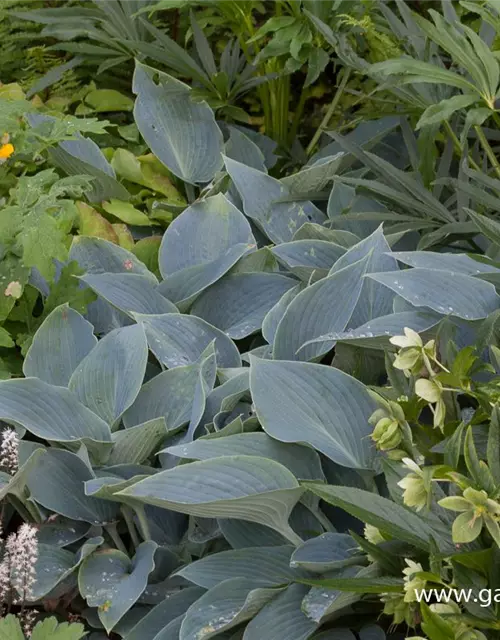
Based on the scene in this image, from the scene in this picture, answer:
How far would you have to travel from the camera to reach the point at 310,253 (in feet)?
5.43

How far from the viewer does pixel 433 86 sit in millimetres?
1724

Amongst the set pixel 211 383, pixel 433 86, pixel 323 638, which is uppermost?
pixel 433 86

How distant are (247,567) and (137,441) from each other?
10.0 inches

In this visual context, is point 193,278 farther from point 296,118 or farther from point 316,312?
point 296,118

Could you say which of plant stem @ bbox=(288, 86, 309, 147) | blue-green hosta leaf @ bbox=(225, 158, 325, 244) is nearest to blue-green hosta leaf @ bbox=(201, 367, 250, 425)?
blue-green hosta leaf @ bbox=(225, 158, 325, 244)

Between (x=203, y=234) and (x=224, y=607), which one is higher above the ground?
(x=203, y=234)

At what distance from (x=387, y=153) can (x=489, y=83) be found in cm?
64

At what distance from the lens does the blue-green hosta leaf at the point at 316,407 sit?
124 cm

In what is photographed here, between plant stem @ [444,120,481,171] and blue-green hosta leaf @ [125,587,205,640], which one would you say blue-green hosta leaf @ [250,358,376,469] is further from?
plant stem @ [444,120,481,171]

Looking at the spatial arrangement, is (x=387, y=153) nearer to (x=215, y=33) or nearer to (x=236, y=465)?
(x=215, y=33)

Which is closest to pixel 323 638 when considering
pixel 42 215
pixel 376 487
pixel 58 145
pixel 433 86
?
pixel 376 487

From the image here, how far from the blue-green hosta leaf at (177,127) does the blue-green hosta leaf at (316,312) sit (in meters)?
0.65

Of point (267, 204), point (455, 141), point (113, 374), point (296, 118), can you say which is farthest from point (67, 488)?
point (296, 118)

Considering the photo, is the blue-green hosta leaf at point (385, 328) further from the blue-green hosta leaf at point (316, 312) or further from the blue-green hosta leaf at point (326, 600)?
the blue-green hosta leaf at point (326, 600)
